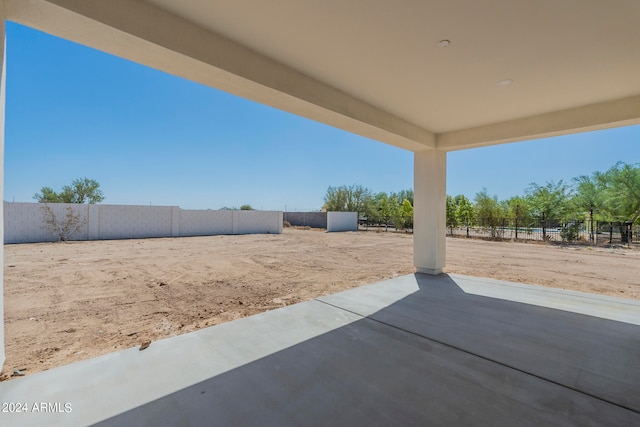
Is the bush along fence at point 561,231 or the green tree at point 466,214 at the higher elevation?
the green tree at point 466,214

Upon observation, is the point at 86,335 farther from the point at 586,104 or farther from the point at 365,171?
the point at 365,171

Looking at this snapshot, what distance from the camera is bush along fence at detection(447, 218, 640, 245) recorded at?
12.5m

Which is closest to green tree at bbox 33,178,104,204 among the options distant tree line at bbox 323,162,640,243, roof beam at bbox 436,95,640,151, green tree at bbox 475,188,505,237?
roof beam at bbox 436,95,640,151

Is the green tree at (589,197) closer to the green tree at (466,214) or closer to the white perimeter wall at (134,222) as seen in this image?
the green tree at (466,214)

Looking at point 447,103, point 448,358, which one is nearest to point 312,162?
point 447,103

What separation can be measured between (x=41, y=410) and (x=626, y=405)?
10.8 ft

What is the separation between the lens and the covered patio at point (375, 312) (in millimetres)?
1568

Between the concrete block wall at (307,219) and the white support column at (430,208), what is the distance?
16657 mm

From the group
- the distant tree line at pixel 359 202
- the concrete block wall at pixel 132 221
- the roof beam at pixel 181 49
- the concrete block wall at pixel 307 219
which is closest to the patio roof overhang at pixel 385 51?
the roof beam at pixel 181 49

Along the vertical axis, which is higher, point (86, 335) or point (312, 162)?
point (312, 162)

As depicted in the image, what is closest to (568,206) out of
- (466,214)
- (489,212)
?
(489,212)

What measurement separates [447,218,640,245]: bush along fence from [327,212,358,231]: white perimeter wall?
6.94 metres

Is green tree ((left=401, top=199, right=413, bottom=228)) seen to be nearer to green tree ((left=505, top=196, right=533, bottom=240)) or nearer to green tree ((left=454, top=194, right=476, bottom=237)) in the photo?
green tree ((left=454, top=194, right=476, bottom=237))

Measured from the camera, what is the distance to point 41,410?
59.1 inches
